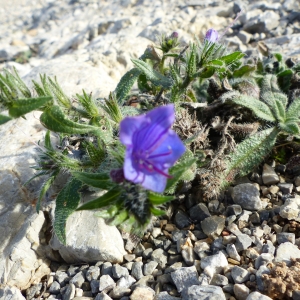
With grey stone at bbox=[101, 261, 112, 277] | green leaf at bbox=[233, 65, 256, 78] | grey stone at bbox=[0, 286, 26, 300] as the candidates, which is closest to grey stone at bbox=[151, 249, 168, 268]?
grey stone at bbox=[101, 261, 112, 277]

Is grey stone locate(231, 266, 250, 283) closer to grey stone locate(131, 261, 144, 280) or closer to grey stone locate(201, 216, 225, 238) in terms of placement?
grey stone locate(201, 216, 225, 238)

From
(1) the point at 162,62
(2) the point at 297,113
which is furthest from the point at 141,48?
(2) the point at 297,113

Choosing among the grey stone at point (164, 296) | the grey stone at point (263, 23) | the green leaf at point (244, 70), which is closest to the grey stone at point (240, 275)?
the grey stone at point (164, 296)

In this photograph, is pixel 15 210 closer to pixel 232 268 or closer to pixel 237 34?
pixel 232 268

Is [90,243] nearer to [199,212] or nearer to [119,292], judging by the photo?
[119,292]

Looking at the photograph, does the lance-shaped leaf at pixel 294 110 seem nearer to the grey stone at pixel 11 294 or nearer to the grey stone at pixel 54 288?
the grey stone at pixel 54 288
